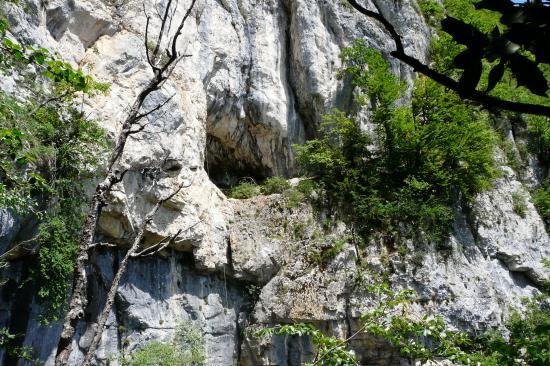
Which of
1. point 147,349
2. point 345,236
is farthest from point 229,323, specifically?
point 345,236

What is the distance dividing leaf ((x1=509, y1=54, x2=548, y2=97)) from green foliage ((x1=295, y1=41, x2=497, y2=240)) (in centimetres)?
1092

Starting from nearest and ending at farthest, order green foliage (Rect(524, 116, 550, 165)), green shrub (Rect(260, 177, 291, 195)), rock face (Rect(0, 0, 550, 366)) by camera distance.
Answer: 1. rock face (Rect(0, 0, 550, 366))
2. green shrub (Rect(260, 177, 291, 195))
3. green foliage (Rect(524, 116, 550, 165))

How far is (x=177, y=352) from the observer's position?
8898 mm

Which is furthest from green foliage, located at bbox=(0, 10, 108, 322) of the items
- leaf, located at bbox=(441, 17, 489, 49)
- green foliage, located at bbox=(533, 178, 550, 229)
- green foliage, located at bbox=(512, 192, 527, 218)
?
green foliage, located at bbox=(533, 178, 550, 229)

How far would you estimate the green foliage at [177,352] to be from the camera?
810 centimetres

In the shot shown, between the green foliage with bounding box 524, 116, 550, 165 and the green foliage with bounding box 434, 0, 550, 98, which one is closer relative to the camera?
the green foliage with bounding box 434, 0, 550, 98

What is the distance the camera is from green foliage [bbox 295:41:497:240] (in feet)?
39.9

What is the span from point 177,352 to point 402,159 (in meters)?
7.75

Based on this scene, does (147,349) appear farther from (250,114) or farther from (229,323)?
(250,114)

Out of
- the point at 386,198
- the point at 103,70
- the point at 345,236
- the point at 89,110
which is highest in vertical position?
the point at 103,70

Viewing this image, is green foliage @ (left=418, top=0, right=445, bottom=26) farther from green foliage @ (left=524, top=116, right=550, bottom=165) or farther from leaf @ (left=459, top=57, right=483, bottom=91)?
leaf @ (left=459, top=57, right=483, bottom=91)

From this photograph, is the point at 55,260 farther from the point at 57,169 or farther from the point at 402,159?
the point at 402,159

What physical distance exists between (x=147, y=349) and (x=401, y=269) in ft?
20.3

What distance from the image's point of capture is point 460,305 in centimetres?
1092
